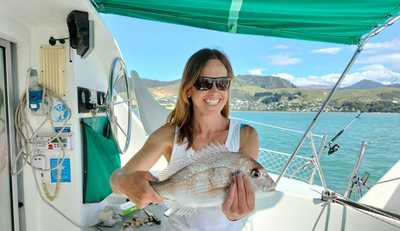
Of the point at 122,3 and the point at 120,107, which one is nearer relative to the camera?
the point at 122,3

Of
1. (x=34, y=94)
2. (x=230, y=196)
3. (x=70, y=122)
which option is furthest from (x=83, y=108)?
(x=230, y=196)

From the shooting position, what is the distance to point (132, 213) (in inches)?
125

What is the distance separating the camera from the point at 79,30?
7.31ft

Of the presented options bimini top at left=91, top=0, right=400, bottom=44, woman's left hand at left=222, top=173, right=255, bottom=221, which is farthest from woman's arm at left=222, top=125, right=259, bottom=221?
bimini top at left=91, top=0, right=400, bottom=44

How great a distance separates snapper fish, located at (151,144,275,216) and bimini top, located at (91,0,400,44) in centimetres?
101

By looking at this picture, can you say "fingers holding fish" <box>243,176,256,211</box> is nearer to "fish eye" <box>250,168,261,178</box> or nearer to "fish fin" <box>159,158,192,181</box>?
"fish eye" <box>250,168,261,178</box>

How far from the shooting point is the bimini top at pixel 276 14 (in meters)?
1.67

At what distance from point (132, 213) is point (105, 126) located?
2.96ft

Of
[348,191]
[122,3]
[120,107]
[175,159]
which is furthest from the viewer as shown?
[120,107]

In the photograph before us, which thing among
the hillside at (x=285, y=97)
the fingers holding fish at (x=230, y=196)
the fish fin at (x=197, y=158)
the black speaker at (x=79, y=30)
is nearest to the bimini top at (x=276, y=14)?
the black speaker at (x=79, y=30)

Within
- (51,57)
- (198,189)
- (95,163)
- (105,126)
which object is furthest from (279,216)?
(51,57)

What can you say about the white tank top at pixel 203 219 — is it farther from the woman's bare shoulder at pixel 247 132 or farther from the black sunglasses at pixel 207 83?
the black sunglasses at pixel 207 83

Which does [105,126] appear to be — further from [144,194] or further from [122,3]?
[144,194]

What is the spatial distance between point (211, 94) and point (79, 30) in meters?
1.43
